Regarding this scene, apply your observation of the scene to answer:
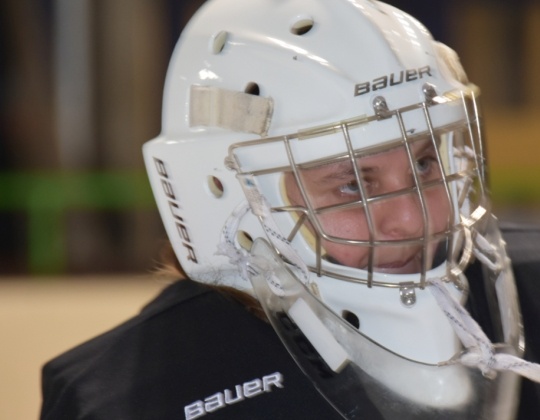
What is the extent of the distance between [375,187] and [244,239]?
0.71 ft

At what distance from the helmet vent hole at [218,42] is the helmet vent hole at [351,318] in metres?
0.40

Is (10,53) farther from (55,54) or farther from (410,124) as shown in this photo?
(410,124)

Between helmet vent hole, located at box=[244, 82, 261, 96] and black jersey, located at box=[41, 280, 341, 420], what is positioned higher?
helmet vent hole, located at box=[244, 82, 261, 96]

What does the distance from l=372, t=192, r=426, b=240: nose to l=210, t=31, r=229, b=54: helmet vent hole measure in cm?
32

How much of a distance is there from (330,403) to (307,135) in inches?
13.5

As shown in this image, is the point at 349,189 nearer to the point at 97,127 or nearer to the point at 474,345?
the point at 474,345

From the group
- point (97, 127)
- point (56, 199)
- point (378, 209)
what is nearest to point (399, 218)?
point (378, 209)

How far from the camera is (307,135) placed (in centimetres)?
133

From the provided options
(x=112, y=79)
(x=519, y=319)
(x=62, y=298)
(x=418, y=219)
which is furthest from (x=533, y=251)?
(x=112, y=79)

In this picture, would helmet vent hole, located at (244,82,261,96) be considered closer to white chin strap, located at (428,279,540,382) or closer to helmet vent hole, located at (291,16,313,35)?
helmet vent hole, located at (291,16,313,35)

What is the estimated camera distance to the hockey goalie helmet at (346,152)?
1.33 meters

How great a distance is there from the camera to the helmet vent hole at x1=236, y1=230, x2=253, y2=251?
147 centimetres

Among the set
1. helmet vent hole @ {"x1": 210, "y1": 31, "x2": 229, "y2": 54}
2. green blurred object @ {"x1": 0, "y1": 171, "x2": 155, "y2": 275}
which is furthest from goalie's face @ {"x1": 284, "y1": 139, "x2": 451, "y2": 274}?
green blurred object @ {"x1": 0, "y1": 171, "x2": 155, "y2": 275}

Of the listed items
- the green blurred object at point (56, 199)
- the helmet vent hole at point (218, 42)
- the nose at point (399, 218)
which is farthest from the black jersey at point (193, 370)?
the green blurred object at point (56, 199)
